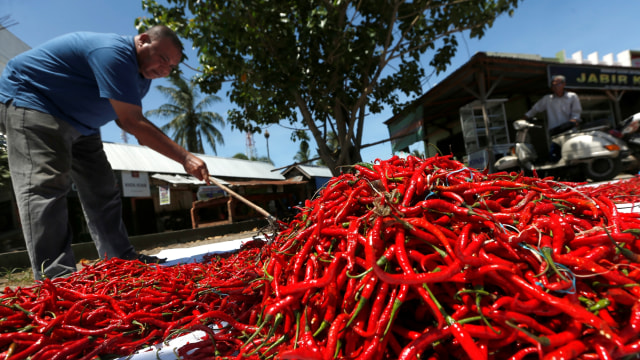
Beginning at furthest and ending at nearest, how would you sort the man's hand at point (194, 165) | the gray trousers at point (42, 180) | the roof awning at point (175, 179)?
the roof awning at point (175, 179) < the man's hand at point (194, 165) < the gray trousers at point (42, 180)

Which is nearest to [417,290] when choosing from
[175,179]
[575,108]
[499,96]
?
[575,108]

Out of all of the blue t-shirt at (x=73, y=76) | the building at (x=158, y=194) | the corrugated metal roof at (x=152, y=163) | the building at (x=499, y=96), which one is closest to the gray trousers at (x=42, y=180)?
the blue t-shirt at (x=73, y=76)

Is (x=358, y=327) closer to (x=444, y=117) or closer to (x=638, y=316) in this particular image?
(x=638, y=316)

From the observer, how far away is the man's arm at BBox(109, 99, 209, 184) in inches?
93.1

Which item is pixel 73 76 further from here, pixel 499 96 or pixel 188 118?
pixel 188 118

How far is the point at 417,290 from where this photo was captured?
2.73 ft

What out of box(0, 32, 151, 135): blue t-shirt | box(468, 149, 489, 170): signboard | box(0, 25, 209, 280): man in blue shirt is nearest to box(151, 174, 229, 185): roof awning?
box(0, 25, 209, 280): man in blue shirt

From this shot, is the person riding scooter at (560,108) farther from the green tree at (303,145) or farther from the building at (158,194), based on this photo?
the building at (158,194)

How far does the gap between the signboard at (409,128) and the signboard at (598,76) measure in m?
Result: 4.20

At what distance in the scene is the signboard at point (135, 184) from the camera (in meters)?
12.7

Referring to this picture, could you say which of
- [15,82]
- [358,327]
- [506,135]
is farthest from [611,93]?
[15,82]

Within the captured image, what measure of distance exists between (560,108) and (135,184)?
49.9 ft

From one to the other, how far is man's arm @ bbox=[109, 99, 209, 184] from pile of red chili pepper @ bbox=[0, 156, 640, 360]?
4.46 ft

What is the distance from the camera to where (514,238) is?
847 mm
